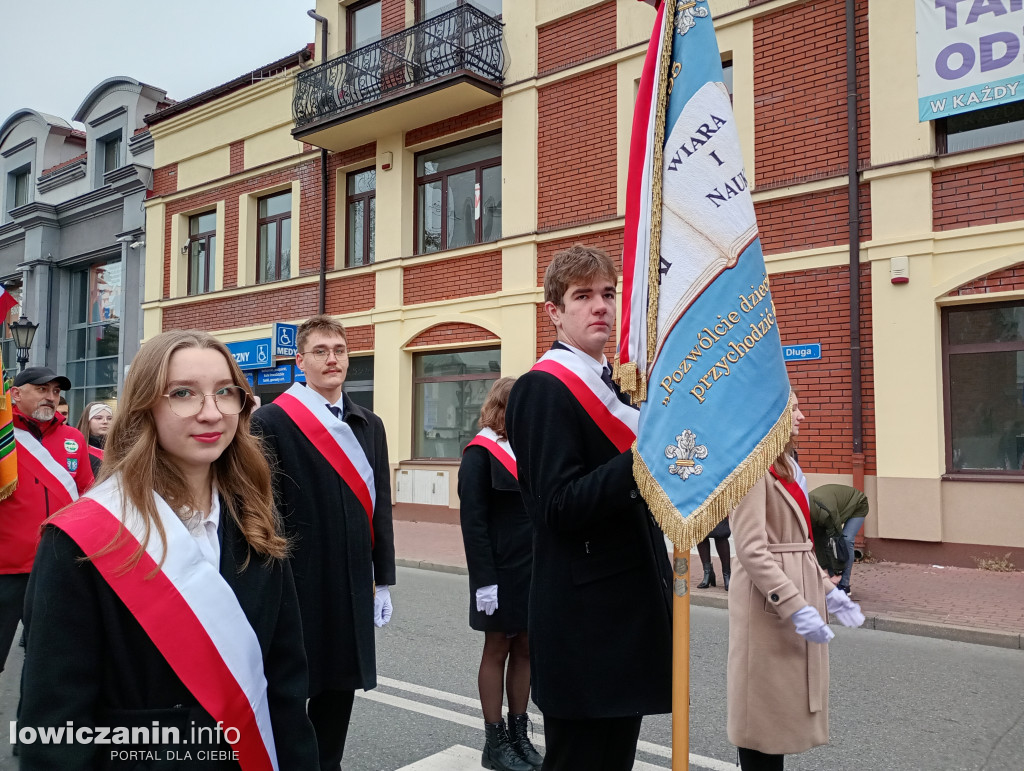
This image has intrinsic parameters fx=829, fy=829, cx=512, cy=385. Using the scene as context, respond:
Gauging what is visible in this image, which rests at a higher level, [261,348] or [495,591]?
[261,348]

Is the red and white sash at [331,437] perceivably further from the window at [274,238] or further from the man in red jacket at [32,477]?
the window at [274,238]

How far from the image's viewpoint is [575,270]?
8.50ft

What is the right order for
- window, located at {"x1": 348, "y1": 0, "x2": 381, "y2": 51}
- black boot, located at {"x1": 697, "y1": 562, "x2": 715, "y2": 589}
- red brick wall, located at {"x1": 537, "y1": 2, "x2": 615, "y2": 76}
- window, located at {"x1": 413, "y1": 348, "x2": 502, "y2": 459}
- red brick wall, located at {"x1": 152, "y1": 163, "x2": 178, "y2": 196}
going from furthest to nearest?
red brick wall, located at {"x1": 152, "y1": 163, "x2": 178, "y2": 196} < window, located at {"x1": 348, "y1": 0, "x2": 381, "y2": 51} < window, located at {"x1": 413, "y1": 348, "x2": 502, "y2": 459} < red brick wall, located at {"x1": 537, "y1": 2, "x2": 615, "y2": 76} < black boot, located at {"x1": 697, "y1": 562, "x2": 715, "y2": 589}

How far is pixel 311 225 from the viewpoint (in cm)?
1692

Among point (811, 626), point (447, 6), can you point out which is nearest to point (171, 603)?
point (811, 626)

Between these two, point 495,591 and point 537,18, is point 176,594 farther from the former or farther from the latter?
point 537,18

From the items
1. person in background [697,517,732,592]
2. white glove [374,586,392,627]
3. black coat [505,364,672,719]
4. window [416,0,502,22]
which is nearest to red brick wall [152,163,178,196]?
window [416,0,502,22]

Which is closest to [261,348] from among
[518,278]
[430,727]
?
[518,278]

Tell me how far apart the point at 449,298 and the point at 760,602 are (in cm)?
1204

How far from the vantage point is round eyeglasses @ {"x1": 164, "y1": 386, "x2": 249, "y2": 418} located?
6.21 feet

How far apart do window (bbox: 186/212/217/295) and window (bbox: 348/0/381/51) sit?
5489 mm

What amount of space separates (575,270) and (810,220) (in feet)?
30.0

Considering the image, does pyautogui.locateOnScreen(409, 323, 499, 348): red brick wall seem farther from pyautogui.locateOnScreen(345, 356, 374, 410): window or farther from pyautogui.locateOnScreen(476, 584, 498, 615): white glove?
pyautogui.locateOnScreen(476, 584, 498, 615): white glove

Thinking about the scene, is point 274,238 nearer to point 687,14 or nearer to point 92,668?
point 687,14
